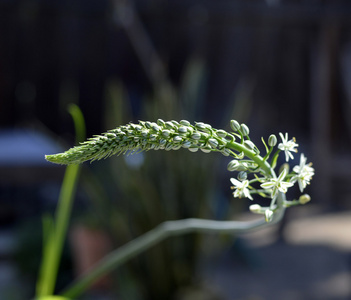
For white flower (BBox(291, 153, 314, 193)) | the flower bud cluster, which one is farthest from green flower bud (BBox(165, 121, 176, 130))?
white flower (BBox(291, 153, 314, 193))

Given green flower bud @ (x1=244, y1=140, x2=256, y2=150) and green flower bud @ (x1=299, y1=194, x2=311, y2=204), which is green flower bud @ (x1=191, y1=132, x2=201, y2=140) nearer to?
green flower bud @ (x1=244, y1=140, x2=256, y2=150)

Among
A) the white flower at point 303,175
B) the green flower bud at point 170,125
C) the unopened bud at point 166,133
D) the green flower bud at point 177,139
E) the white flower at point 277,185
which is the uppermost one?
the green flower bud at point 170,125

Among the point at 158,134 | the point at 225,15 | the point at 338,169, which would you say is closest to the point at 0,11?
the point at 225,15

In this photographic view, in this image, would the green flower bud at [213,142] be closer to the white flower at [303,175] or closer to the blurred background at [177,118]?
the white flower at [303,175]

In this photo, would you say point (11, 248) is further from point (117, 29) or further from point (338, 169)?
point (338, 169)

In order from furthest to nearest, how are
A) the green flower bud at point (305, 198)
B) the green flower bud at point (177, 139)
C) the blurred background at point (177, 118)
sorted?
the blurred background at point (177, 118), the green flower bud at point (305, 198), the green flower bud at point (177, 139)

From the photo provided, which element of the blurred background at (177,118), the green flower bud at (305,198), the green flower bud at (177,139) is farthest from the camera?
the blurred background at (177,118)

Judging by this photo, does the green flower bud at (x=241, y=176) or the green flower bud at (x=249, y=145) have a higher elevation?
the green flower bud at (x=249, y=145)

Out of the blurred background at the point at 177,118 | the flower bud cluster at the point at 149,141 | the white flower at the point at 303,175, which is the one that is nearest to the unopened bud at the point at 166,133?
the flower bud cluster at the point at 149,141

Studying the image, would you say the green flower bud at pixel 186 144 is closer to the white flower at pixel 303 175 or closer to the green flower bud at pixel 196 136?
the green flower bud at pixel 196 136

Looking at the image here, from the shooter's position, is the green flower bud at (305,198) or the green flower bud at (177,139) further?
the green flower bud at (305,198)
